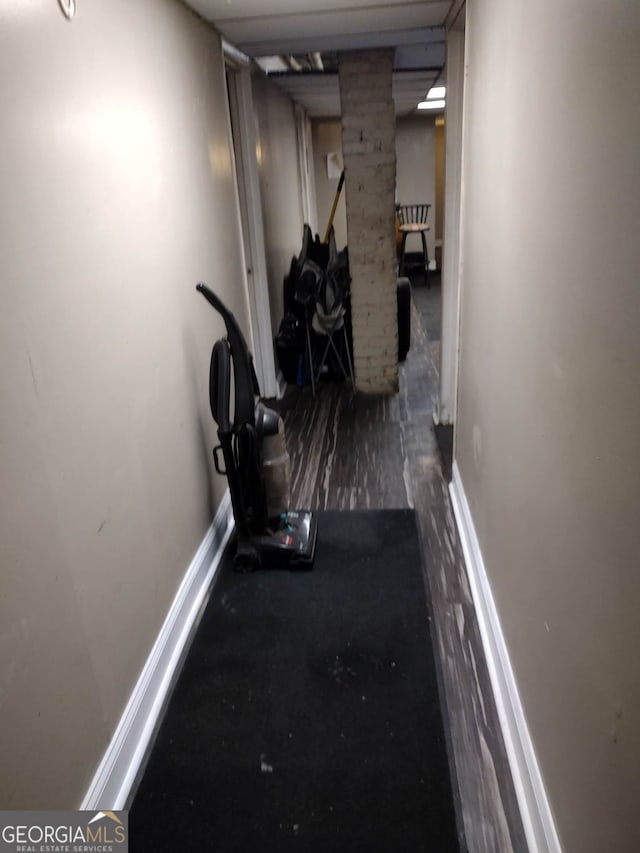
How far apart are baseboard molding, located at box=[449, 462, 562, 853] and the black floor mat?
182 mm

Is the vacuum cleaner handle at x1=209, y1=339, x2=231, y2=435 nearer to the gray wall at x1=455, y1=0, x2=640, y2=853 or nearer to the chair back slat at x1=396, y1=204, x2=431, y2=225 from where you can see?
the gray wall at x1=455, y1=0, x2=640, y2=853

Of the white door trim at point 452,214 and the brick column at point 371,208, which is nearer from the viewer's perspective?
the white door trim at point 452,214

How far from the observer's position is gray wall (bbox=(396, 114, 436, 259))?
8.34 meters

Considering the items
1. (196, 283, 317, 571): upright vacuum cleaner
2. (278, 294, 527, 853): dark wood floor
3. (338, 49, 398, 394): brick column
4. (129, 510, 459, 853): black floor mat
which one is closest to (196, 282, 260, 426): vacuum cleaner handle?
(196, 283, 317, 571): upright vacuum cleaner

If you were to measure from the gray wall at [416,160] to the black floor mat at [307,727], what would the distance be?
728 centimetres

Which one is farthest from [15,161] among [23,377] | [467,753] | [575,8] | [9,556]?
[467,753]

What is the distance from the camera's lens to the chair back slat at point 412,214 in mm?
8500

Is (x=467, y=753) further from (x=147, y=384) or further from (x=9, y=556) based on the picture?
(x=147, y=384)

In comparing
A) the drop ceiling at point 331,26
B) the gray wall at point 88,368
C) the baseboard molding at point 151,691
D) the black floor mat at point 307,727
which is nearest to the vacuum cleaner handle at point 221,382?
the gray wall at point 88,368

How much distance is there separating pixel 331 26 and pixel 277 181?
2.12 m

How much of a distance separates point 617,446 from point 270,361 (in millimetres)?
3486

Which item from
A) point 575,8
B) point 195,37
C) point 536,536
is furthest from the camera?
point 195,37

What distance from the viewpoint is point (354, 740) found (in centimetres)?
175

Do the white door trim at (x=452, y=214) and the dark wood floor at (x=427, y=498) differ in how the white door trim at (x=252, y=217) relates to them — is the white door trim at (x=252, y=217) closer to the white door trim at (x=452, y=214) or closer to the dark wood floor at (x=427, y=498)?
the dark wood floor at (x=427, y=498)
